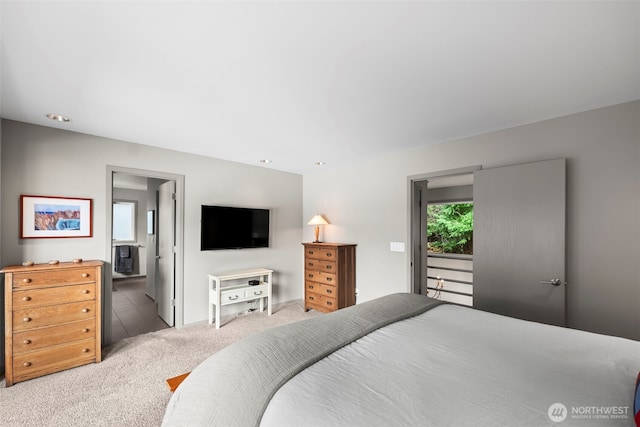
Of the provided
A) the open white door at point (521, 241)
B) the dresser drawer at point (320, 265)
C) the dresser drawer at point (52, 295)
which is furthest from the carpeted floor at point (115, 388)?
the open white door at point (521, 241)

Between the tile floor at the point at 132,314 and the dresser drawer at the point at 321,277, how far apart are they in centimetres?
212

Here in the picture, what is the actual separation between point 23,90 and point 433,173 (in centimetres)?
392

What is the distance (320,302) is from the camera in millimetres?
4297

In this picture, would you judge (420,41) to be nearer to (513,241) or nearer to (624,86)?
(624,86)

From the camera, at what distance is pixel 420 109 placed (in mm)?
2467

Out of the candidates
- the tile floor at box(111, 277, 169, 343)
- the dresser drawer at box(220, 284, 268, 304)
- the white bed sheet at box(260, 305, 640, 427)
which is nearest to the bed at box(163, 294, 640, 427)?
the white bed sheet at box(260, 305, 640, 427)

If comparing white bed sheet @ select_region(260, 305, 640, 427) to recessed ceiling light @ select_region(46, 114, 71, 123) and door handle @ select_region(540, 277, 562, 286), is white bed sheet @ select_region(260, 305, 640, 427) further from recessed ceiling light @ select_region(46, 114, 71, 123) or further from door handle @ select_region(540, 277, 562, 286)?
recessed ceiling light @ select_region(46, 114, 71, 123)

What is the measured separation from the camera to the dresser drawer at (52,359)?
7.91 ft

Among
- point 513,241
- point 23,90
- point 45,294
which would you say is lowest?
point 45,294

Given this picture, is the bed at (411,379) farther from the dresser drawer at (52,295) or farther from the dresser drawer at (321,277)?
the dresser drawer at (321,277)

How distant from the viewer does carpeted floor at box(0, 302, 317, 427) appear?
2.00 metres

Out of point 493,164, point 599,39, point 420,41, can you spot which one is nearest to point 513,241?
point 493,164

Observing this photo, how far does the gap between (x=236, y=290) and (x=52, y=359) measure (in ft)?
6.24

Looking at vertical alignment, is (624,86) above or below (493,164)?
above
